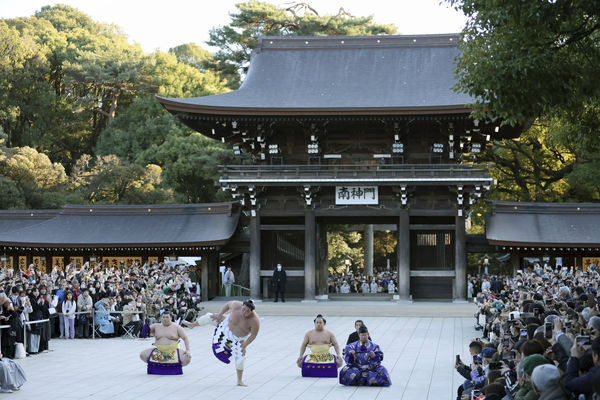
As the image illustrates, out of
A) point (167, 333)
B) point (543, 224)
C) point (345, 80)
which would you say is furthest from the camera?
point (345, 80)

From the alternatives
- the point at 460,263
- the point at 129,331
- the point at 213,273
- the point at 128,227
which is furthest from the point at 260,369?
the point at 128,227

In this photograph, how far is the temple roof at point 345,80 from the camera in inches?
1198

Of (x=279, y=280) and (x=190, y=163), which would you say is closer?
(x=279, y=280)

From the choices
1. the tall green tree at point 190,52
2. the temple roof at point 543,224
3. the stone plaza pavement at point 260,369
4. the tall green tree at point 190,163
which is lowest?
the stone plaza pavement at point 260,369

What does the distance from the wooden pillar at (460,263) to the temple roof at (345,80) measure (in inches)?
180

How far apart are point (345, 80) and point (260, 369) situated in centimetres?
2025

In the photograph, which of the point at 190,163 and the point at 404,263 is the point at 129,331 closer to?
the point at 404,263

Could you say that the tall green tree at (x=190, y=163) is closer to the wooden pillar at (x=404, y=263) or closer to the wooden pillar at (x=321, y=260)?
the wooden pillar at (x=321, y=260)

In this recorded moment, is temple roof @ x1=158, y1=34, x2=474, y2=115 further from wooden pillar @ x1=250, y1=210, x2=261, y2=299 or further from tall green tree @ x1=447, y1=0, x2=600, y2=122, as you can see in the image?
tall green tree @ x1=447, y1=0, x2=600, y2=122

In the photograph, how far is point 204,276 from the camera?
109ft

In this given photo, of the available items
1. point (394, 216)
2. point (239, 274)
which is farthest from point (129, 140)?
point (394, 216)

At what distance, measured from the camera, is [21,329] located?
17.6 meters

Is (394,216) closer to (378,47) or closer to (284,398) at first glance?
(378,47)

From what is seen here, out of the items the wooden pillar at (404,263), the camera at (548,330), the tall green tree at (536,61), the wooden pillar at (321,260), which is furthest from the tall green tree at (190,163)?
the camera at (548,330)
